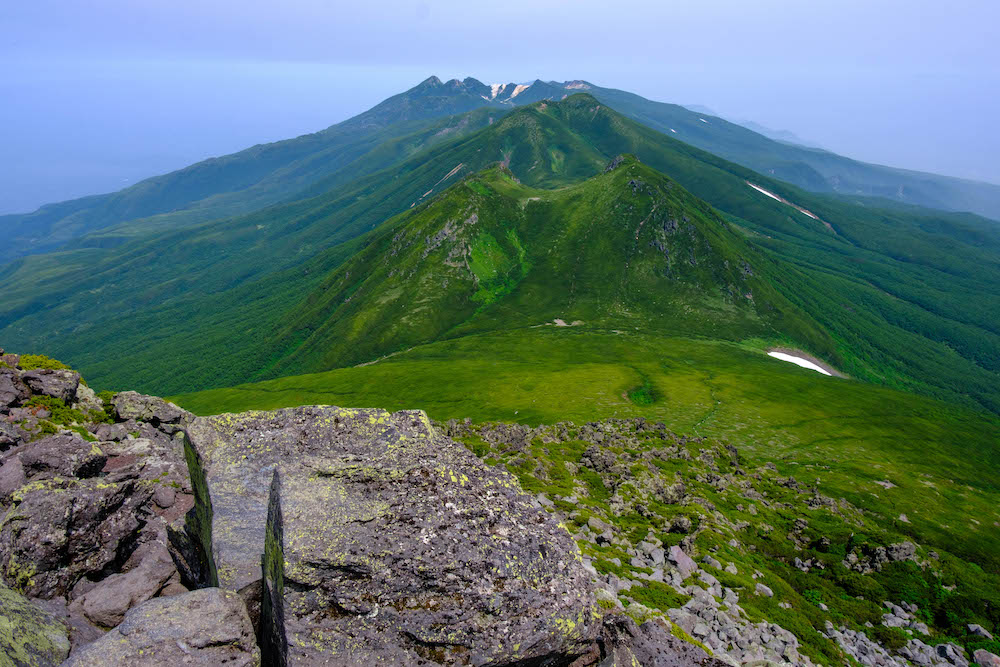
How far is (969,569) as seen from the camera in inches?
1809

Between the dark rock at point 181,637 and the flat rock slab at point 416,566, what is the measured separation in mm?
1112

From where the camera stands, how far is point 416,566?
490 inches

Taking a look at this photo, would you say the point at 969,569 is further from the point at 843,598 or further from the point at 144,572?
the point at 144,572

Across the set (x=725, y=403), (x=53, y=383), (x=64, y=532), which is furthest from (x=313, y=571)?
(x=725, y=403)

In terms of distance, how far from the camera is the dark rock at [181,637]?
38.4 ft

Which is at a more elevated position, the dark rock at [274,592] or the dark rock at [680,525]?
the dark rock at [274,592]

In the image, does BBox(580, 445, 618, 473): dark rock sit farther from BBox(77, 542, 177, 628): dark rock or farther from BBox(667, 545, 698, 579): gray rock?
BBox(77, 542, 177, 628): dark rock

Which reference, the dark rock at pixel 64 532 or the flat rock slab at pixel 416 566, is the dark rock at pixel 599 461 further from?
the dark rock at pixel 64 532

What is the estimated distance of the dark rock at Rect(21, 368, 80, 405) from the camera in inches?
1487

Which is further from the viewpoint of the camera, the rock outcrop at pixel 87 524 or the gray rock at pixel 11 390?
the gray rock at pixel 11 390

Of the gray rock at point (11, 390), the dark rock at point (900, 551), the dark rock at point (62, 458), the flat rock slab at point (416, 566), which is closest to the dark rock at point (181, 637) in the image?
the flat rock slab at point (416, 566)

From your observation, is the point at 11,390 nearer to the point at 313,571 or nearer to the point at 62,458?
the point at 62,458

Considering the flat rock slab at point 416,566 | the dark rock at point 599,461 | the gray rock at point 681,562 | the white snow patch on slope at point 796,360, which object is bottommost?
the white snow patch on slope at point 796,360

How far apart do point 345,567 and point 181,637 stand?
16.6ft
